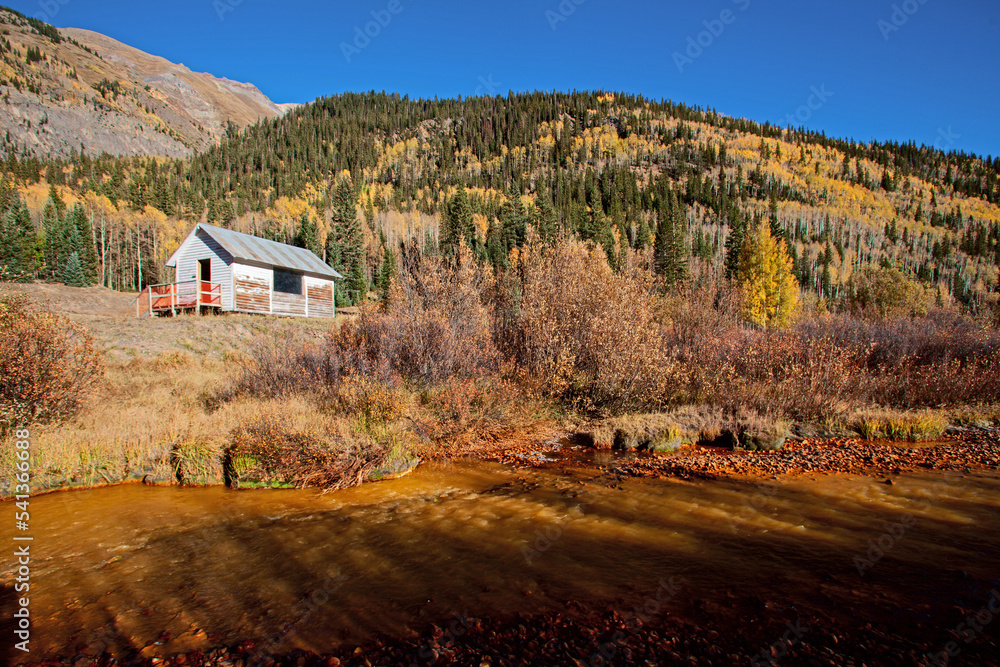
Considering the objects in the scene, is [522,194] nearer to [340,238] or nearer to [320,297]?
[340,238]

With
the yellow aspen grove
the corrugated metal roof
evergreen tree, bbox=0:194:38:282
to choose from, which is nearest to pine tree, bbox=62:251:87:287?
evergreen tree, bbox=0:194:38:282

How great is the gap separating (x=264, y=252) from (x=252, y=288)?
2.48m

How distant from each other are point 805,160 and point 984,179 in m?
48.8

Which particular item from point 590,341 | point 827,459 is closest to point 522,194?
point 590,341

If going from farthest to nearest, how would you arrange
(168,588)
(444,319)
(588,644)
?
(444,319) → (168,588) → (588,644)

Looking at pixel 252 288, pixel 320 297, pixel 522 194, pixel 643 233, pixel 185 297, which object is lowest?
pixel 185 297

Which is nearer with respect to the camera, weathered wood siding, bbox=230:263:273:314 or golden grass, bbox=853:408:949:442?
golden grass, bbox=853:408:949:442

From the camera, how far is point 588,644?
402cm

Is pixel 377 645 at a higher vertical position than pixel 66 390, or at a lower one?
lower

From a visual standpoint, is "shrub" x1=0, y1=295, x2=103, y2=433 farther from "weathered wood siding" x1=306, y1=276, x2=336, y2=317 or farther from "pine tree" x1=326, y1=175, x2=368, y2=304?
"pine tree" x1=326, y1=175, x2=368, y2=304

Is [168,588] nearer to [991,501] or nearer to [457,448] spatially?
[457,448]

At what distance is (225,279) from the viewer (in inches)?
972

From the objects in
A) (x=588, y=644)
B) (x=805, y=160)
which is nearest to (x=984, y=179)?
(x=805, y=160)

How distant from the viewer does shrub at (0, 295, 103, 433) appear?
9.25 m
